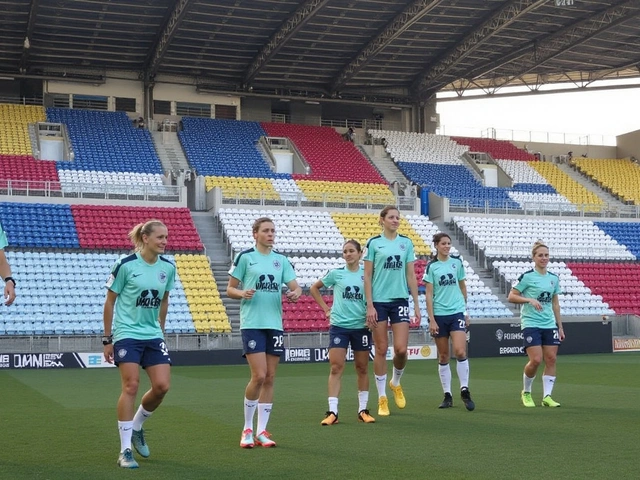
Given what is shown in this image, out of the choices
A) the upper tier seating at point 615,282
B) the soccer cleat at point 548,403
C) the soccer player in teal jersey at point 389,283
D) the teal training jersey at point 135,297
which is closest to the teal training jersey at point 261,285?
the teal training jersey at point 135,297

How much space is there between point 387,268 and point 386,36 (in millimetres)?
29888

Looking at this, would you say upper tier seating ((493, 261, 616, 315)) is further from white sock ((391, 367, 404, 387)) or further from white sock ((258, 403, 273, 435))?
white sock ((258, 403, 273, 435))

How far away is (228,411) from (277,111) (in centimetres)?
3731

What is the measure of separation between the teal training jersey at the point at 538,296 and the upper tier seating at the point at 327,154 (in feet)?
90.4

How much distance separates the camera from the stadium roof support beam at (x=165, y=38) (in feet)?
115

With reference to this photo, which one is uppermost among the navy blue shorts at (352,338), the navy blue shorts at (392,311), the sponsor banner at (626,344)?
the navy blue shorts at (392,311)

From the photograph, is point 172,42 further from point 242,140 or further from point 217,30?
point 242,140

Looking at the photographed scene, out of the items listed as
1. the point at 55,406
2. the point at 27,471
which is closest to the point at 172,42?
the point at 55,406

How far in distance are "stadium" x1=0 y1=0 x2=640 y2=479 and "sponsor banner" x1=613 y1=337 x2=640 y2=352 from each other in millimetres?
360

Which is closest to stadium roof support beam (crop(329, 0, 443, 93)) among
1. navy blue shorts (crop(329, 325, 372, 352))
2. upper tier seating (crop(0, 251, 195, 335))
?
upper tier seating (crop(0, 251, 195, 335))

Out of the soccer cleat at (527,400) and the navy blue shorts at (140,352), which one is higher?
the navy blue shorts at (140,352)

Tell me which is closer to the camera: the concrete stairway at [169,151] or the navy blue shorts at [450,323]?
the navy blue shorts at [450,323]

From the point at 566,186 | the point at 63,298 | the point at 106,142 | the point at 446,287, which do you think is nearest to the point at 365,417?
the point at 446,287

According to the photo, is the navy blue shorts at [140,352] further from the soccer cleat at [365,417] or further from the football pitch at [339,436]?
the soccer cleat at [365,417]
